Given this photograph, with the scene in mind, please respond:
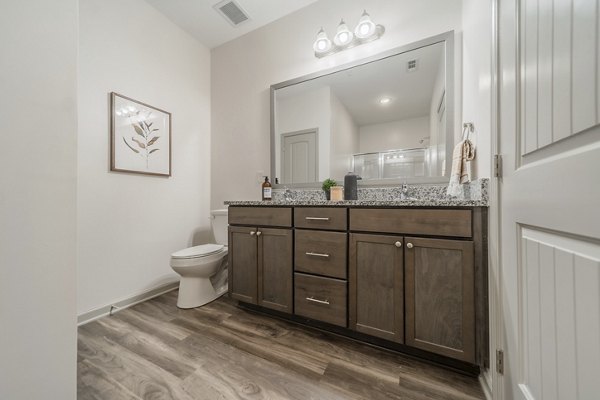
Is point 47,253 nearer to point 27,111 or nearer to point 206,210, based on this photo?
point 27,111

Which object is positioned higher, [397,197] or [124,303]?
[397,197]

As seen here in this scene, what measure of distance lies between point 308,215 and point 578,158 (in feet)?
3.55

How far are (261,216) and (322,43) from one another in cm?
151

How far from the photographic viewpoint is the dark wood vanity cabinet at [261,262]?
144cm

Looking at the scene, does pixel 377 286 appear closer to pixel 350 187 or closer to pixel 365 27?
pixel 350 187

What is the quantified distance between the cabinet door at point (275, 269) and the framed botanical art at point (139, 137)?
4.02ft

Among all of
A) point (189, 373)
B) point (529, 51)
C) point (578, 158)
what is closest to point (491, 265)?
point (578, 158)

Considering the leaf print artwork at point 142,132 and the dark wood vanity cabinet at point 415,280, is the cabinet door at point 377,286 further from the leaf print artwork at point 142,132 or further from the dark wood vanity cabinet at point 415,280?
the leaf print artwork at point 142,132

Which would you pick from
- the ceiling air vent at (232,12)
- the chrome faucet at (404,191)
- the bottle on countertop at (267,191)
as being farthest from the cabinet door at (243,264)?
the ceiling air vent at (232,12)

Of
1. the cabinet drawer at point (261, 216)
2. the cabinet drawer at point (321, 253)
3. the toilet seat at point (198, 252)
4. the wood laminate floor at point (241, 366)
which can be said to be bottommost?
the wood laminate floor at point (241, 366)

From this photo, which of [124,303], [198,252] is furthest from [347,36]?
[124,303]

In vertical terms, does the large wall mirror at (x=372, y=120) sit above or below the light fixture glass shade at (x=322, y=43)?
below

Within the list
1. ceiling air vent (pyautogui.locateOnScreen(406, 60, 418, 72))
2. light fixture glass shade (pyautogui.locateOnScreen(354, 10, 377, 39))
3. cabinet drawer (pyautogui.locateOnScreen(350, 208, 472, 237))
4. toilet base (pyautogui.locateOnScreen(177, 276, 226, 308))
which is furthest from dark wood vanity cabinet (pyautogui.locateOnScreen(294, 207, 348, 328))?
light fixture glass shade (pyautogui.locateOnScreen(354, 10, 377, 39))

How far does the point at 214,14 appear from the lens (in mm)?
2055
